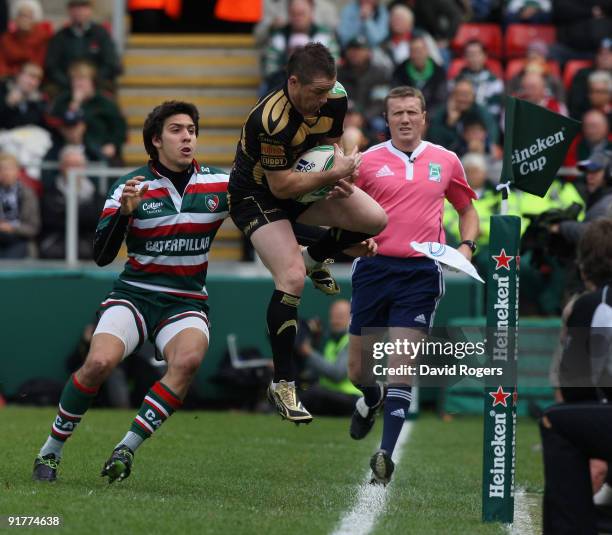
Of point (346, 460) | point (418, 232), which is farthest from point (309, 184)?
point (346, 460)

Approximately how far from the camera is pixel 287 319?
809cm

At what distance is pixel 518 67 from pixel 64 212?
6.46 metres

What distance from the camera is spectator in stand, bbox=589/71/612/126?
16.6m

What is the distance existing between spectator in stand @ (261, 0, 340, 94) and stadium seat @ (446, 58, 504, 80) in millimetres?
1531

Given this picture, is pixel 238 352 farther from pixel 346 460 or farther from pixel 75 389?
pixel 75 389

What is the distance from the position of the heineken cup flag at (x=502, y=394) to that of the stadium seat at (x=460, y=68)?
1063 cm

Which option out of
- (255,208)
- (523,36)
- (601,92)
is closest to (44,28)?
(523,36)

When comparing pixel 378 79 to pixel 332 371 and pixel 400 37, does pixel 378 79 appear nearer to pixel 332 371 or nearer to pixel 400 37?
pixel 400 37

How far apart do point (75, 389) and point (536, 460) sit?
4520 millimetres

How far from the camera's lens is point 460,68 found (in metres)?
17.8

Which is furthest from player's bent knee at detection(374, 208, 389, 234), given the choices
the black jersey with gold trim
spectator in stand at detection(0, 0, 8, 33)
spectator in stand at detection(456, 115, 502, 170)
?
spectator in stand at detection(0, 0, 8, 33)

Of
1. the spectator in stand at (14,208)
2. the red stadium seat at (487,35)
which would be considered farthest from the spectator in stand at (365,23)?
the spectator in stand at (14,208)

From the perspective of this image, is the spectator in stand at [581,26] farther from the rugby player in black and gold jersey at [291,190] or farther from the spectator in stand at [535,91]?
the rugby player in black and gold jersey at [291,190]

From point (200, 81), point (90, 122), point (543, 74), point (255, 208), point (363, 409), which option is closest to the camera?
point (255, 208)
